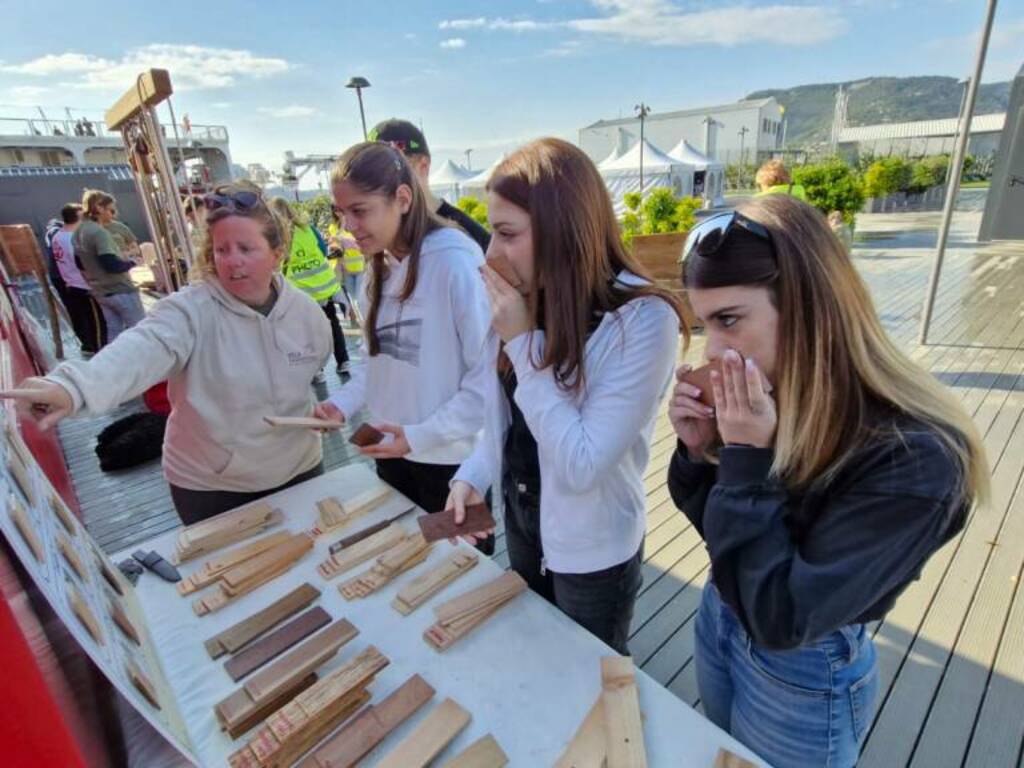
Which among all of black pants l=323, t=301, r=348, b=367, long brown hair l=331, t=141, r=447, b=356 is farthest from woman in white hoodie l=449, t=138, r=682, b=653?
black pants l=323, t=301, r=348, b=367

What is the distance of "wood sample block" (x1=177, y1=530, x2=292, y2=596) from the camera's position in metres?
1.27

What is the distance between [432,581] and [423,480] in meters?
0.63

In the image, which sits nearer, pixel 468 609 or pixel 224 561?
pixel 468 609

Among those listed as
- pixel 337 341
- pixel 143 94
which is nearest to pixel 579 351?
pixel 143 94

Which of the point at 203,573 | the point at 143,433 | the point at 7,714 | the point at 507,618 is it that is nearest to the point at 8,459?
the point at 7,714

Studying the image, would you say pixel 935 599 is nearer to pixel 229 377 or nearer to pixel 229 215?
pixel 229 377

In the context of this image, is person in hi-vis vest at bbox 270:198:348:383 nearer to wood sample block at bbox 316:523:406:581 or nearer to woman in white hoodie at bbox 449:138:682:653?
wood sample block at bbox 316:523:406:581

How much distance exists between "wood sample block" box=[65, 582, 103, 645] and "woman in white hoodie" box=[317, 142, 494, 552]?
0.84 meters

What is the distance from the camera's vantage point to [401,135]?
2.92 metres

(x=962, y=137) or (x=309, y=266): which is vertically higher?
(x=962, y=137)

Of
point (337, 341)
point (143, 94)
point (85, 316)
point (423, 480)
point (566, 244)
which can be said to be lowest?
point (337, 341)

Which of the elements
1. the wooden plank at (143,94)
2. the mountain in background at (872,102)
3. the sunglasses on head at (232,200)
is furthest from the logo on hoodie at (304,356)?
the mountain in background at (872,102)

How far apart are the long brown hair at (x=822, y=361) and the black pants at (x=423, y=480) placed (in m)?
1.07

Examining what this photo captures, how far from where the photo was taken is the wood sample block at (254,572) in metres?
1.22
